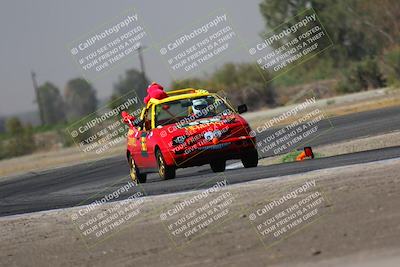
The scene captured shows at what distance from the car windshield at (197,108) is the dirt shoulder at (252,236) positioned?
3.86 meters

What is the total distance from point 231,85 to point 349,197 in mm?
59770

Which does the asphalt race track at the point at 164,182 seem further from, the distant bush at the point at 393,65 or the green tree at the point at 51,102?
the green tree at the point at 51,102

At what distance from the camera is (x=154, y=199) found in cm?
1344

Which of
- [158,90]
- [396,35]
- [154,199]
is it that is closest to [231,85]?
[396,35]

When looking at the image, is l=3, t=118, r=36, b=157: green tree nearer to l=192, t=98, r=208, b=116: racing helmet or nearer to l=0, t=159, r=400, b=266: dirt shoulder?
l=192, t=98, r=208, b=116: racing helmet

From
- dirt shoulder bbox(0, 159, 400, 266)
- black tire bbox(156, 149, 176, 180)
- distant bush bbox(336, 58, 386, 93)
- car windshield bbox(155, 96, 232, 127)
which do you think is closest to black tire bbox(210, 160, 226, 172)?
car windshield bbox(155, 96, 232, 127)

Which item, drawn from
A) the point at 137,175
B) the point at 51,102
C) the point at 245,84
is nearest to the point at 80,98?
the point at 51,102

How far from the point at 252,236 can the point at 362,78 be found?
4903cm

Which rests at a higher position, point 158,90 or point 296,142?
point 158,90

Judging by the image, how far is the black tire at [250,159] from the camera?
16844 millimetres

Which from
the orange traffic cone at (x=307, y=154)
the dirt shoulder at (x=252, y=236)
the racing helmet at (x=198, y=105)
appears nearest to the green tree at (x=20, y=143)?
the orange traffic cone at (x=307, y=154)

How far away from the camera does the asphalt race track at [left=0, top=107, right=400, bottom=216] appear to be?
14578mm

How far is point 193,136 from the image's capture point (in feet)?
53.5

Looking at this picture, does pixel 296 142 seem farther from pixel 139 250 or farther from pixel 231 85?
pixel 231 85
